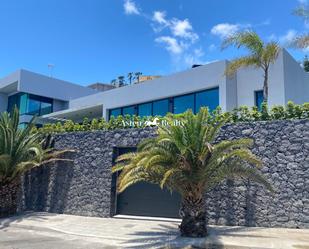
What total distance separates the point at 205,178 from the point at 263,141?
3.17m

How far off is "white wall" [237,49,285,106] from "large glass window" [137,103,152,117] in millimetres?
6012

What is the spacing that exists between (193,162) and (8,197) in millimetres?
9426

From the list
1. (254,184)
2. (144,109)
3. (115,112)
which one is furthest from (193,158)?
(115,112)

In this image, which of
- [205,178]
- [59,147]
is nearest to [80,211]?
[59,147]

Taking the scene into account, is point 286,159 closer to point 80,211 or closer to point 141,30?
point 80,211

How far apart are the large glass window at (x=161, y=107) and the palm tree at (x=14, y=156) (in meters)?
6.71

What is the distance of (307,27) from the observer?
13.1m

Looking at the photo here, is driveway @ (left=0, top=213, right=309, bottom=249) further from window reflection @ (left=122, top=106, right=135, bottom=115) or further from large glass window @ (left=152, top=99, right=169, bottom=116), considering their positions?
window reflection @ (left=122, top=106, right=135, bottom=115)

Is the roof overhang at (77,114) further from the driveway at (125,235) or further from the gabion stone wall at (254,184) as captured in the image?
the driveway at (125,235)

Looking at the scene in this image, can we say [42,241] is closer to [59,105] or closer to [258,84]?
[258,84]

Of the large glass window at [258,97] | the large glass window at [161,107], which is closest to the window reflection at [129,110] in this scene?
the large glass window at [161,107]

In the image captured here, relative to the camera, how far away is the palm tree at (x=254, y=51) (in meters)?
14.4

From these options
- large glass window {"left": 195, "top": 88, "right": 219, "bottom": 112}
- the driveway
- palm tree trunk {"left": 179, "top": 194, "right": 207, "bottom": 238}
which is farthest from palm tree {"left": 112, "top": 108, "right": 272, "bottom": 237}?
large glass window {"left": 195, "top": 88, "right": 219, "bottom": 112}

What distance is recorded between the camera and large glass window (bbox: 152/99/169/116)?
1936cm
